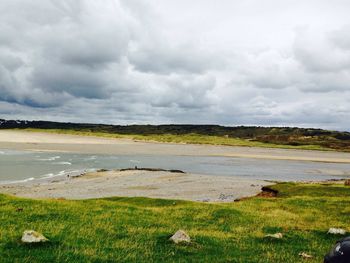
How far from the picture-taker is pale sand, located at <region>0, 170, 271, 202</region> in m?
52.9

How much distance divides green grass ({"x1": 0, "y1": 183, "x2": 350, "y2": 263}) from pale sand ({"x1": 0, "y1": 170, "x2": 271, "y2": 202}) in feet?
76.9

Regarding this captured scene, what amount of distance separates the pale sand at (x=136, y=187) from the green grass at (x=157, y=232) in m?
23.4

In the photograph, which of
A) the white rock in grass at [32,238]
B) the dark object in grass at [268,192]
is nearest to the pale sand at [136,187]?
the dark object in grass at [268,192]

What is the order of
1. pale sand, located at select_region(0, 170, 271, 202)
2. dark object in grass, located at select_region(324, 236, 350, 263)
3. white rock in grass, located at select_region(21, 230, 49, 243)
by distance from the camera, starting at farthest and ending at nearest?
1. pale sand, located at select_region(0, 170, 271, 202)
2. white rock in grass, located at select_region(21, 230, 49, 243)
3. dark object in grass, located at select_region(324, 236, 350, 263)

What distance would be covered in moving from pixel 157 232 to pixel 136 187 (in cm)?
4403

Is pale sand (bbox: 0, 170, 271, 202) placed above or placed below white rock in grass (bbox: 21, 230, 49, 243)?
below

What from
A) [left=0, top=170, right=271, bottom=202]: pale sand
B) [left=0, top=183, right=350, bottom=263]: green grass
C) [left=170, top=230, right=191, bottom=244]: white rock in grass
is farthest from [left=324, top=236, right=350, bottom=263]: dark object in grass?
[left=0, top=170, right=271, bottom=202]: pale sand

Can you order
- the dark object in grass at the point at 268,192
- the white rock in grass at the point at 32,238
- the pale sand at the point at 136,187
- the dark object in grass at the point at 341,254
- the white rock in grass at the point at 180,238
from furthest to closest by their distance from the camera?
the pale sand at the point at 136,187
the dark object in grass at the point at 268,192
the white rock in grass at the point at 180,238
the white rock in grass at the point at 32,238
the dark object in grass at the point at 341,254

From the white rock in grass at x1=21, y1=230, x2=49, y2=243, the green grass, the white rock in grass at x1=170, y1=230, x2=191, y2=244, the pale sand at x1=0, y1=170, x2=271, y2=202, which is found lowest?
the pale sand at x1=0, y1=170, x2=271, y2=202

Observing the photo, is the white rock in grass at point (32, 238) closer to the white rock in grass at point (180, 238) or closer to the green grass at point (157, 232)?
the green grass at point (157, 232)

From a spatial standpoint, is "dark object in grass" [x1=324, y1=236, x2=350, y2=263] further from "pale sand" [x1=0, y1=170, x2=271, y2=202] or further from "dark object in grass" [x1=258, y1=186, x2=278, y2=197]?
"dark object in grass" [x1=258, y1=186, x2=278, y2=197]

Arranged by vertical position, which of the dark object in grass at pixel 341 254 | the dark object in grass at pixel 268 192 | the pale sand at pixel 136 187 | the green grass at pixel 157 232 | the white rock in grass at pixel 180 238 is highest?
the dark object in grass at pixel 341 254

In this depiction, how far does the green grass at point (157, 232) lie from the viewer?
1427 cm

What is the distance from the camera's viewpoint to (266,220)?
83.5 feet
